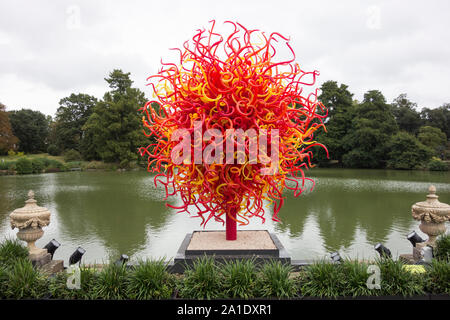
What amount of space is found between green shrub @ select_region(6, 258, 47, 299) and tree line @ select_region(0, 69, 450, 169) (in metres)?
24.9

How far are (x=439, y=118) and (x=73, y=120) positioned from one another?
161 feet

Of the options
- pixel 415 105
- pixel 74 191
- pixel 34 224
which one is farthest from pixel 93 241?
pixel 415 105

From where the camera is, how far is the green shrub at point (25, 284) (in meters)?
2.91

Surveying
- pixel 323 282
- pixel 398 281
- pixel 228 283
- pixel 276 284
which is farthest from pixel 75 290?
pixel 398 281

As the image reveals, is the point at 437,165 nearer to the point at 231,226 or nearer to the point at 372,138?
the point at 372,138

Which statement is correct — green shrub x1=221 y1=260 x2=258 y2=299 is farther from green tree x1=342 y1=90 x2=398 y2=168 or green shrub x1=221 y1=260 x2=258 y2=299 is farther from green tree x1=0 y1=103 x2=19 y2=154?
green tree x1=0 y1=103 x2=19 y2=154

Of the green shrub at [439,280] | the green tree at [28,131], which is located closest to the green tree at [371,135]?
the green shrub at [439,280]

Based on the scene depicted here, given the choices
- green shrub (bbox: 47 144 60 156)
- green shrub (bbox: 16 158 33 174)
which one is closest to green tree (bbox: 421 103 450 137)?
green shrub (bbox: 16 158 33 174)

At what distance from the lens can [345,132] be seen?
33281 millimetres

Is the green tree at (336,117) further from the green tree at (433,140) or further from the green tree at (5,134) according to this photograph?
the green tree at (5,134)

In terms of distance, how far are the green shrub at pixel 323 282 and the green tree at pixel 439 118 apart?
42.3 m

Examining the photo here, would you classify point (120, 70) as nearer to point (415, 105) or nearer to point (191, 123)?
point (191, 123)

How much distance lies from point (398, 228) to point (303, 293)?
19.0 feet
